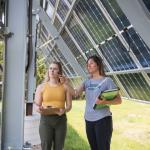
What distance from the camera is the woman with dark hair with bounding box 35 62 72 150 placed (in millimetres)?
6527

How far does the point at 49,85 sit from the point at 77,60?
59.2 ft

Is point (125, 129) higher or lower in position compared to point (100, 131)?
lower

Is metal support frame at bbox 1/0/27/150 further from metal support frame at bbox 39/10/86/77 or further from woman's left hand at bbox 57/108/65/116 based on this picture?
metal support frame at bbox 39/10/86/77

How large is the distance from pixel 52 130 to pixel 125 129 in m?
8.29

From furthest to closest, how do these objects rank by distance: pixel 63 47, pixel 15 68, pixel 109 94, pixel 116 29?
pixel 63 47, pixel 116 29, pixel 109 94, pixel 15 68

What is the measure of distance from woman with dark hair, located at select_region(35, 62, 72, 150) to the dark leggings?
367 mm

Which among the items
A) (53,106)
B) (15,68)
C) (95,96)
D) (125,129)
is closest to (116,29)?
(125,129)

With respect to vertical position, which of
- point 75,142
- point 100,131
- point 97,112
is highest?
point 97,112

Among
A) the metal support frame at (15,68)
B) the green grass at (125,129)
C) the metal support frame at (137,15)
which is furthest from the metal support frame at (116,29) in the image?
the metal support frame at (15,68)

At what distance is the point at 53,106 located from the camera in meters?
6.51

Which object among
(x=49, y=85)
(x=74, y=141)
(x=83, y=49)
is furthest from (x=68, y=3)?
(x=49, y=85)

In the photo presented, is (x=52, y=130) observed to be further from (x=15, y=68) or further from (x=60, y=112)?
(x=15, y=68)

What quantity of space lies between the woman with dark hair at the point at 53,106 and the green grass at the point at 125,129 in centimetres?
370

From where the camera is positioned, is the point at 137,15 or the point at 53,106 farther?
the point at 137,15
